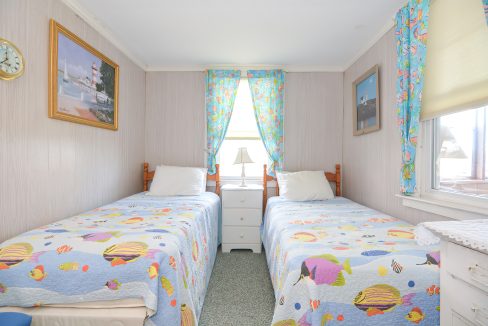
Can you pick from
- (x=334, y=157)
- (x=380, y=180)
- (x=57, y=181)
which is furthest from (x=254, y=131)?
(x=57, y=181)

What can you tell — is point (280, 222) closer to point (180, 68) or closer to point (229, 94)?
point (229, 94)

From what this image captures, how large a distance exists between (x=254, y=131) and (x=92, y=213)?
87.3 inches

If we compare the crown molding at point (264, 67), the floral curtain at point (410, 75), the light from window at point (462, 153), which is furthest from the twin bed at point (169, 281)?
the crown molding at point (264, 67)

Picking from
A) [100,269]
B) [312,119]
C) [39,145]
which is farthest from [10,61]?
[312,119]

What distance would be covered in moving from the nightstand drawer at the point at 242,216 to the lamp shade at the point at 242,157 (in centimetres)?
60

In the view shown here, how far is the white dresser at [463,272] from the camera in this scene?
0.86m

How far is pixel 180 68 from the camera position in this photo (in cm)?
359

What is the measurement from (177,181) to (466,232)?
2.75 m

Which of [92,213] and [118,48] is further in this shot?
[118,48]

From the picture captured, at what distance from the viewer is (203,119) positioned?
3605 mm

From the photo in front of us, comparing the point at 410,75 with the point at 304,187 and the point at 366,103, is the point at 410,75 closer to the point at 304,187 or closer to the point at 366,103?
the point at 366,103

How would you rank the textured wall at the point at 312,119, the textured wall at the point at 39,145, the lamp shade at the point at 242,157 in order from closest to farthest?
the textured wall at the point at 39,145 → the lamp shade at the point at 242,157 → the textured wall at the point at 312,119

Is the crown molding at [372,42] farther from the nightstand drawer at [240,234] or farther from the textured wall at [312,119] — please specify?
the nightstand drawer at [240,234]

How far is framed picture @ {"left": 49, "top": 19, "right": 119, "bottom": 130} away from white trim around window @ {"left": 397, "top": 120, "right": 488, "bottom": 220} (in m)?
2.79
